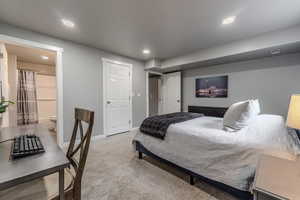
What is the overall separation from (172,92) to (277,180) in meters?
4.13

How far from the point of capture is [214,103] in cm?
394

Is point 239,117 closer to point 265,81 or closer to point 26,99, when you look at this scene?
point 265,81

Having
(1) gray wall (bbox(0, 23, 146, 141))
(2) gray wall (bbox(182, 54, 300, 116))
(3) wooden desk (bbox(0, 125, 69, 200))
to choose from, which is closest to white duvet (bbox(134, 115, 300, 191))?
(3) wooden desk (bbox(0, 125, 69, 200))

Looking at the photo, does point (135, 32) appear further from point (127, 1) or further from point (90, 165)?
point (90, 165)

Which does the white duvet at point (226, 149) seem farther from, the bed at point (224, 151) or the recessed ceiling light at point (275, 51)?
the recessed ceiling light at point (275, 51)

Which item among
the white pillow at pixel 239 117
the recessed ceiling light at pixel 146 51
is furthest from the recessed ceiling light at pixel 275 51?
the recessed ceiling light at pixel 146 51

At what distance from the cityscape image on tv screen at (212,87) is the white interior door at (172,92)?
→ 0.68 meters

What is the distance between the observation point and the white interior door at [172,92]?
4625 millimetres

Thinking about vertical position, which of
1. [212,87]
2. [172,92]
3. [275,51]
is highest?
[275,51]

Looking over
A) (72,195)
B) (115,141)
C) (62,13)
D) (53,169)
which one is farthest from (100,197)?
(62,13)

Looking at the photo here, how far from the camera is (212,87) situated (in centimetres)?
396

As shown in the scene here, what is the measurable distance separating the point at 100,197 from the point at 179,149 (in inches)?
43.1

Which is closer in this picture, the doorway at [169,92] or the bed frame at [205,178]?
the bed frame at [205,178]

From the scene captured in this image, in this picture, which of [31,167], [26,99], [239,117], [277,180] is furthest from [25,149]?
[26,99]
